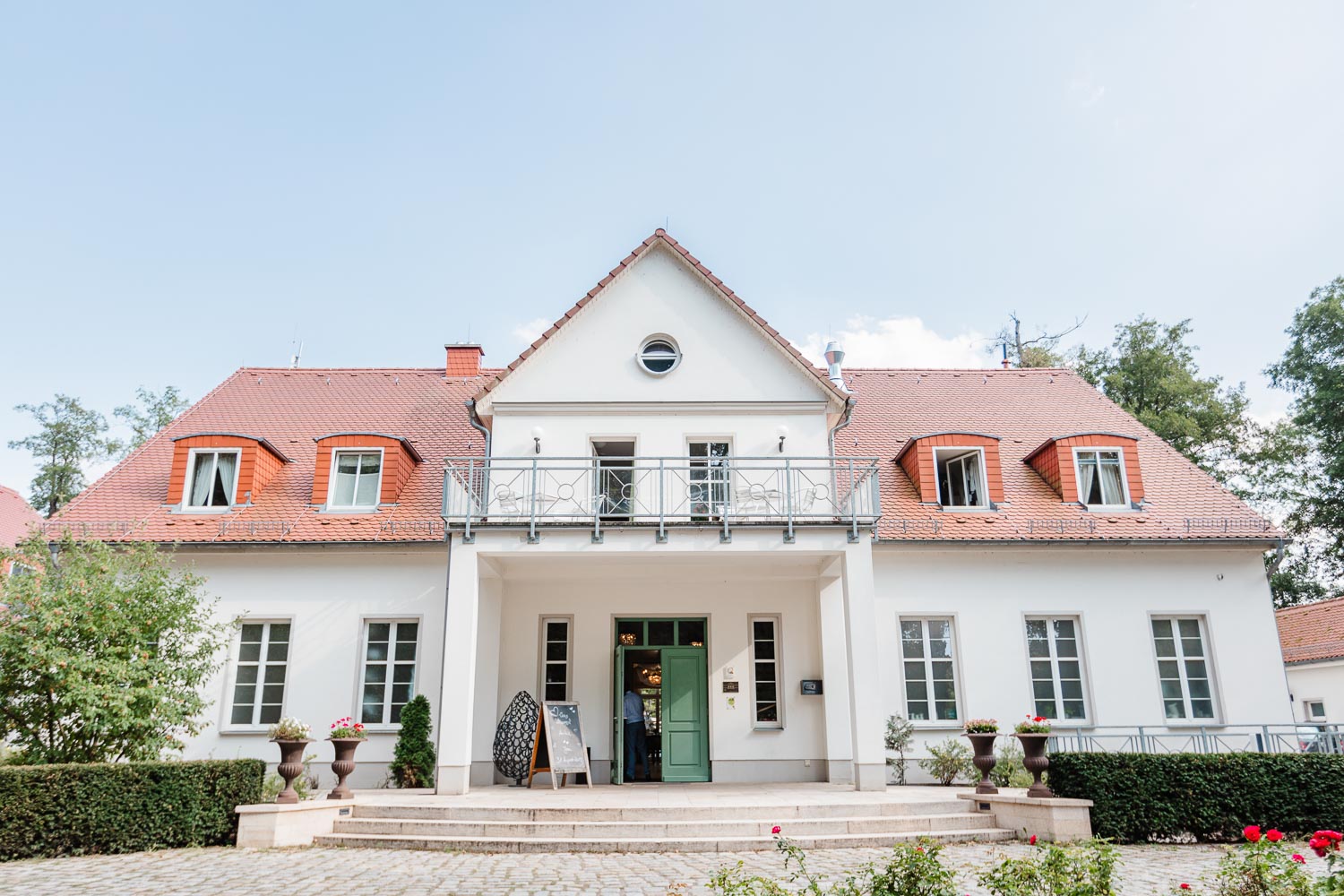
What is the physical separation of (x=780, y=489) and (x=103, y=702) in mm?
9673

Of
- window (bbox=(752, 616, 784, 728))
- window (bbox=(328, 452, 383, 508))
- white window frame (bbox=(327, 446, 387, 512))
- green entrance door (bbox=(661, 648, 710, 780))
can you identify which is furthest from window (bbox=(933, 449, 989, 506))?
window (bbox=(328, 452, 383, 508))

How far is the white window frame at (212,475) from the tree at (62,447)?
19028 mm

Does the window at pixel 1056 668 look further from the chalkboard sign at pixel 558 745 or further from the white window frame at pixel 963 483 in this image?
the chalkboard sign at pixel 558 745

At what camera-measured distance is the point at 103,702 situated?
36.3 ft

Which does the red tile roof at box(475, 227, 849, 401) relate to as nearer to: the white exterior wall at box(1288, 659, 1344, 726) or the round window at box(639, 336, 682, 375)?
the round window at box(639, 336, 682, 375)

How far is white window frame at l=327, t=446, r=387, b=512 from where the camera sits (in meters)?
16.4

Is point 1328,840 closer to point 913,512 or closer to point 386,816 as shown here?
point 386,816

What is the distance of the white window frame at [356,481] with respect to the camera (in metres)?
16.4

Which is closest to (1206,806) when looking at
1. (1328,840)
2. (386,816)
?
(1328,840)

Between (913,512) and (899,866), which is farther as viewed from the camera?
(913,512)

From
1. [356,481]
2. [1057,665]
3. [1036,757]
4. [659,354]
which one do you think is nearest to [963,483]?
[1057,665]

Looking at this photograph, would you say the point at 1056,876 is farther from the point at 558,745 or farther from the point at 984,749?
the point at 558,745

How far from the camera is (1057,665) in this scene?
50.9 feet

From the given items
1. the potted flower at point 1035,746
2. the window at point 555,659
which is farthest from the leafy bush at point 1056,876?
the window at point 555,659
